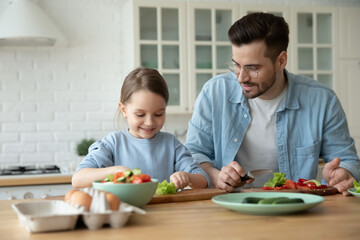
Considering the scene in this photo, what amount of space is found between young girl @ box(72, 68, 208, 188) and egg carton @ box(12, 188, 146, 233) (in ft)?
2.37

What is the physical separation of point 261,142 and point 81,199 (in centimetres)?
138

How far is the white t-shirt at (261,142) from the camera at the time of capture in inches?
96.6

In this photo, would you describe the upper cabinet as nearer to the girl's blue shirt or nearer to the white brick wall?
the white brick wall

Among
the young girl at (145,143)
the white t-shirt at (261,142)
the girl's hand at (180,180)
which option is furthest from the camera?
the white t-shirt at (261,142)

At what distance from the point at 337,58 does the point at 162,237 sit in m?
4.32

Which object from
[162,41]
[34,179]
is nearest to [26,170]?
[34,179]

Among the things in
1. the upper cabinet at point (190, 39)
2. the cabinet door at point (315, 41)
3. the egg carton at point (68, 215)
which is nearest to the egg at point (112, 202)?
the egg carton at point (68, 215)

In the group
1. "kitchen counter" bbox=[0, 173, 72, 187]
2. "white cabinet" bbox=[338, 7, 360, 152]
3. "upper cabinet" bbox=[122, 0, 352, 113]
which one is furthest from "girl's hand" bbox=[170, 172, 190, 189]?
"white cabinet" bbox=[338, 7, 360, 152]

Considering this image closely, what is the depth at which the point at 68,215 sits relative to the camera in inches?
45.3

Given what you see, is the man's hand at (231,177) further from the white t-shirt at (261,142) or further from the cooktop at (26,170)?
the cooktop at (26,170)

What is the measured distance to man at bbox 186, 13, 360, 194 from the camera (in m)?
2.35

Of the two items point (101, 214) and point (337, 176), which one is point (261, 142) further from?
point (101, 214)

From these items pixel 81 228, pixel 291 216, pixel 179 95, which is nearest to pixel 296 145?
pixel 291 216

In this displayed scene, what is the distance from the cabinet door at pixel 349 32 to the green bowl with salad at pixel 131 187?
404cm
